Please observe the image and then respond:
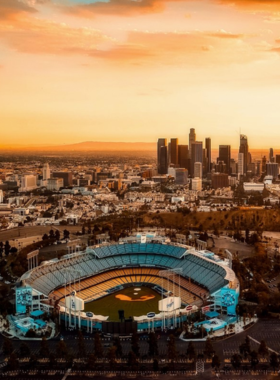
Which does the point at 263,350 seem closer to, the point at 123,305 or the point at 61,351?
the point at 61,351

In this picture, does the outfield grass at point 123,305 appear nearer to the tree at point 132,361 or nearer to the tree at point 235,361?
the tree at point 132,361

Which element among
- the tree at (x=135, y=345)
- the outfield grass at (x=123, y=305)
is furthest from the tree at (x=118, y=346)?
the outfield grass at (x=123, y=305)

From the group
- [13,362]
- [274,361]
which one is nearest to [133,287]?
[13,362]

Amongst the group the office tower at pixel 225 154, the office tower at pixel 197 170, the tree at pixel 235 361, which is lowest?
the tree at pixel 235 361

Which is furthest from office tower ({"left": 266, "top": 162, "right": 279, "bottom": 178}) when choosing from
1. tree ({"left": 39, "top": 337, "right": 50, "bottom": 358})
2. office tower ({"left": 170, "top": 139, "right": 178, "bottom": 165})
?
tree ({"left": 39, "top": 337, "right": 50, "bottom": 358})

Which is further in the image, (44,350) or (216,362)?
(44,350)

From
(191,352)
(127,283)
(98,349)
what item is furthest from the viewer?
(127,283)

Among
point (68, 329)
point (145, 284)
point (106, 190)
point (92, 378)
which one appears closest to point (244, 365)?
point (92, 378)

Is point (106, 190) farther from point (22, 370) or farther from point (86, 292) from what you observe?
point (22, 370)
